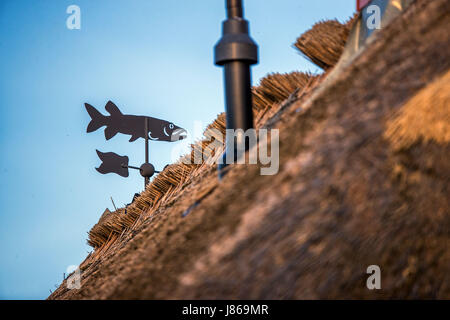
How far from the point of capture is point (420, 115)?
1179 millimetres

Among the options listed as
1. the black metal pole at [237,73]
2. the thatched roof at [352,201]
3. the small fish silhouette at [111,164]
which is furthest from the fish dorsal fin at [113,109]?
the thatched roof at [352,201]

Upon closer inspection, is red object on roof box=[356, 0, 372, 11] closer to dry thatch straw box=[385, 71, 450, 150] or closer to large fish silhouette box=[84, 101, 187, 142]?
dry thatch straw box=[385, 71, 450, 150]

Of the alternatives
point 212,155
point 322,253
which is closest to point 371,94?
point 322,253

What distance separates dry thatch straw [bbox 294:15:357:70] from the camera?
Answer: 1788 millimetres

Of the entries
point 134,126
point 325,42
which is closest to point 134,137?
point 134,126

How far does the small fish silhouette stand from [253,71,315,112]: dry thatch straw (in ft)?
15.7

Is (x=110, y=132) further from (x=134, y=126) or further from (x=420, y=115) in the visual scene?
(x=420, y=115)

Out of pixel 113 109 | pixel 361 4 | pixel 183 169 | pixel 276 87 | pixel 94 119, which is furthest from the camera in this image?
pixel 113 109

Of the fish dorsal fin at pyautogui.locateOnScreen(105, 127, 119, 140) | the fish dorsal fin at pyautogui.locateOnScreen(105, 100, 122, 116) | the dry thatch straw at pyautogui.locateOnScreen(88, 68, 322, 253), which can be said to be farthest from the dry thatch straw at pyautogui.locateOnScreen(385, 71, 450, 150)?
the fish dorsal fin at pyautogui.locateOnScreen(105, 100, 122, 116)

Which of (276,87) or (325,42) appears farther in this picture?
(276,87)

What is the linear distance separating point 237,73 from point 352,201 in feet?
3.48

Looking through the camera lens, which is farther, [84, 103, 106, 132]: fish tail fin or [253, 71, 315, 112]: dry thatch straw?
[84, 103, 106, 132]: fish tail fin

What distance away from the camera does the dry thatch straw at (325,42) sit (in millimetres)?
1788
